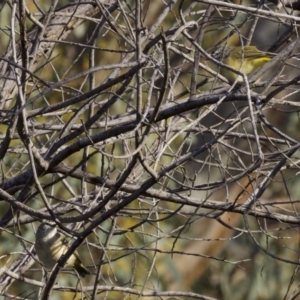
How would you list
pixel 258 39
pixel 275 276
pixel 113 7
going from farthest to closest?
1. pixel 275 276
2. pixel 258 39
3. pixel 113 7

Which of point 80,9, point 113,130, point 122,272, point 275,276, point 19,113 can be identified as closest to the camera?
point 19,113

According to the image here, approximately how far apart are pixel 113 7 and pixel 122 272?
155 inches

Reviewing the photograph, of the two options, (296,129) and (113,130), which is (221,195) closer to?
(296,129)

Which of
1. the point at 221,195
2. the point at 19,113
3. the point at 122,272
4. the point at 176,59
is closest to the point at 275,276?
the point at 221,195

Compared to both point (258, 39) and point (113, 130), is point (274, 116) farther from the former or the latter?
point (113, 130)

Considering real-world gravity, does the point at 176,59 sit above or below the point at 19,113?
below

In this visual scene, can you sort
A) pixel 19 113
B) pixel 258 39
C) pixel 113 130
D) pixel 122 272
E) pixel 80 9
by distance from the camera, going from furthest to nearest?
pixel 258 39 < pixel 122 272 < pixel 80 9 < pixel 113 130 < pixel 19 113

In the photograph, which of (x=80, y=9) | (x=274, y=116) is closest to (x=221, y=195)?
(x=274, y=116)

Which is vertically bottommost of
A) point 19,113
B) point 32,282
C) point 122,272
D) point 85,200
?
point 122,272

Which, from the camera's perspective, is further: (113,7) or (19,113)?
(113,7)

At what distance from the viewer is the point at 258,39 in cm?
836

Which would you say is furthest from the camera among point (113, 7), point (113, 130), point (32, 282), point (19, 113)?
point (113, 7)

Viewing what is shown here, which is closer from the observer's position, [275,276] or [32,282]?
[32,282]

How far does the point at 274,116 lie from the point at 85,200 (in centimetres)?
529
